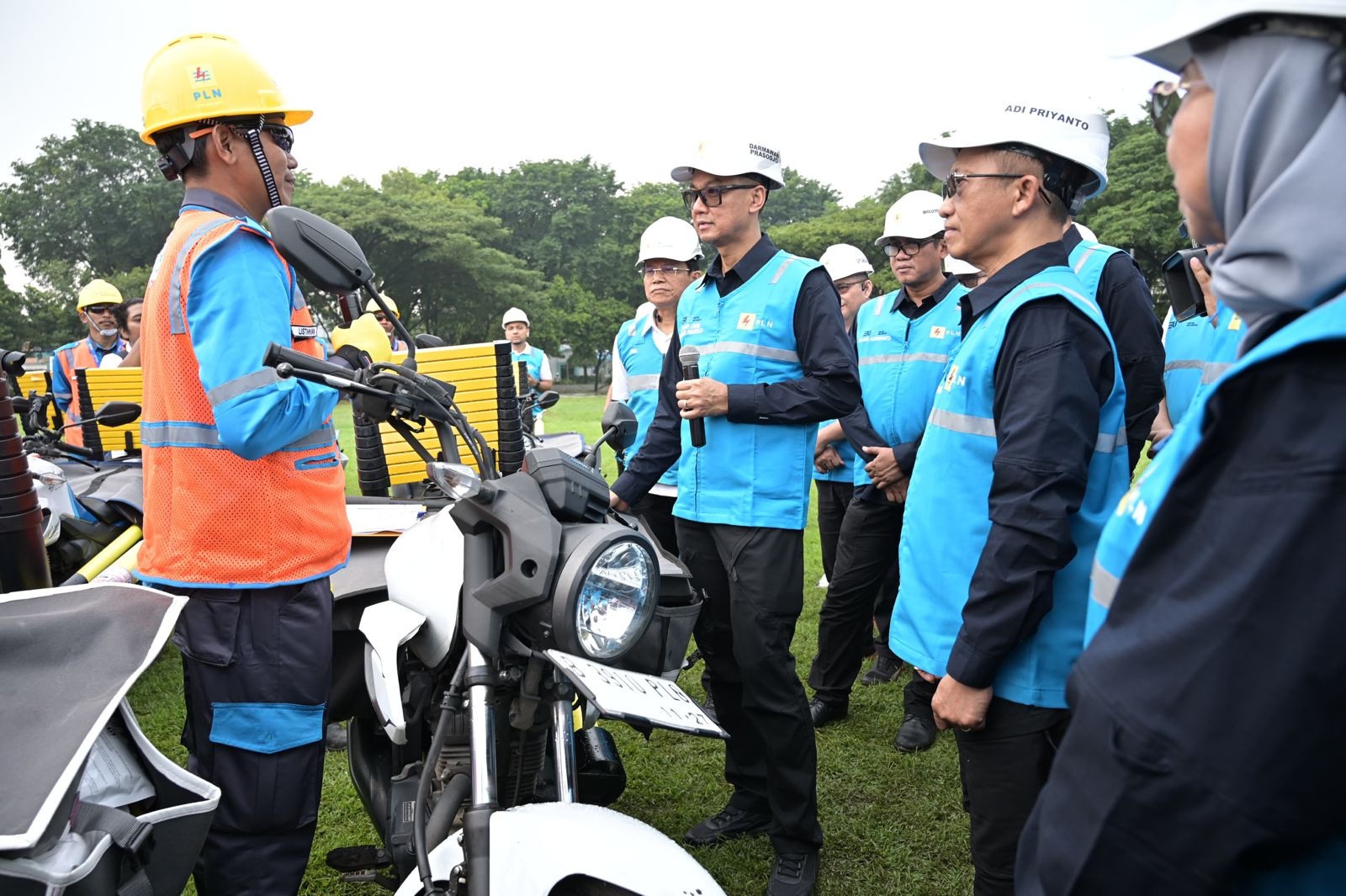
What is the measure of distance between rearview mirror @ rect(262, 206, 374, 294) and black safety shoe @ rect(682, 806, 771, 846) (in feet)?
7.90

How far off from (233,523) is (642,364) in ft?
11.7

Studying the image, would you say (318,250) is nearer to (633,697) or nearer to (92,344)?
(633,697)

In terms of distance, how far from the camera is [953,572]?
2.18 meters

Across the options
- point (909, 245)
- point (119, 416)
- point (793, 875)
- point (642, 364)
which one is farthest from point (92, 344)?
point (793, 875)

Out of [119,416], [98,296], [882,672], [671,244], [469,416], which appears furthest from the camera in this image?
[98,296]

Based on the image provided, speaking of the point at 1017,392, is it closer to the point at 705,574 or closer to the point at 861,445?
the point at 705,574

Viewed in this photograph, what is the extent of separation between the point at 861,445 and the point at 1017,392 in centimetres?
287

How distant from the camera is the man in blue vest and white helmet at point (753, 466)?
3000mm

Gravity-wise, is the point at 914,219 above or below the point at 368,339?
above

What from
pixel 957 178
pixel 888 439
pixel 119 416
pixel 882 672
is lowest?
pixel 882 672

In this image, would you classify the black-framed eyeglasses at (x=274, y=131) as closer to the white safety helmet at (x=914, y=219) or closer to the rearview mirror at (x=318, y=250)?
the rearview mirror at (x=318, y=250)

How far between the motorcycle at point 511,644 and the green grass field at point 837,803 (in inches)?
52.5

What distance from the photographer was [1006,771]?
78.6 inches

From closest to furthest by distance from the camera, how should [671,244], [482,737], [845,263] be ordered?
1. [482,737]
2. [671,244]
3. [845,263]
